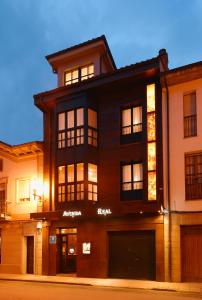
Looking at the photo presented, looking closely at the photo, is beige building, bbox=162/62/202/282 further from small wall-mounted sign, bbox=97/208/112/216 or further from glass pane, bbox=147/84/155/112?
small wall-mounted sign, bbox=97/208/112/216

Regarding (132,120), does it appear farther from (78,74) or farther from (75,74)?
(75,74)

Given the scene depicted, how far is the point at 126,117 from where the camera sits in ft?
89.6

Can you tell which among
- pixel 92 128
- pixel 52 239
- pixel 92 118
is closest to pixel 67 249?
pixel 52 239

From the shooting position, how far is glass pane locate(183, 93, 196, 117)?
2488cm

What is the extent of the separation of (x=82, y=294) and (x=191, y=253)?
7092mm

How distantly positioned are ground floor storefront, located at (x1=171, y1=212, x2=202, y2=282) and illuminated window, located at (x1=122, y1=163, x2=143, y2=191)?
2.70 m

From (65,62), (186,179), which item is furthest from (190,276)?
(65,62)

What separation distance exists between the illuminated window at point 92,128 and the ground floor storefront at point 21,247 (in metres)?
6.17

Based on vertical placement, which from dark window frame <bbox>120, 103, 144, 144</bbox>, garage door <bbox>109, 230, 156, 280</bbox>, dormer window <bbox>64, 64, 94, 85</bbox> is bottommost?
garage door <bbox>109, 230, 156, 280</bbox>

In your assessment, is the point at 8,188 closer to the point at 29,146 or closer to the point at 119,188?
the point at 29,146

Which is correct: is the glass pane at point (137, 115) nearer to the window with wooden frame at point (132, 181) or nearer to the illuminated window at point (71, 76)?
the window with wooden frame at point (132, 181)

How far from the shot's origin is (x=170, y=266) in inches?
952

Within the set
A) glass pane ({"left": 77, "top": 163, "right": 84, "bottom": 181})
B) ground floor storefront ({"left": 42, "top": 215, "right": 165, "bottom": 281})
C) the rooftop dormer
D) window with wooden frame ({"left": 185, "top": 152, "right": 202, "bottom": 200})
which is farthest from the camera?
the rooftop dormer

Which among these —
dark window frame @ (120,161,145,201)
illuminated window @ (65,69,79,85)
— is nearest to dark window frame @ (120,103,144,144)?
dark window frame @ (120,161,145,201)
